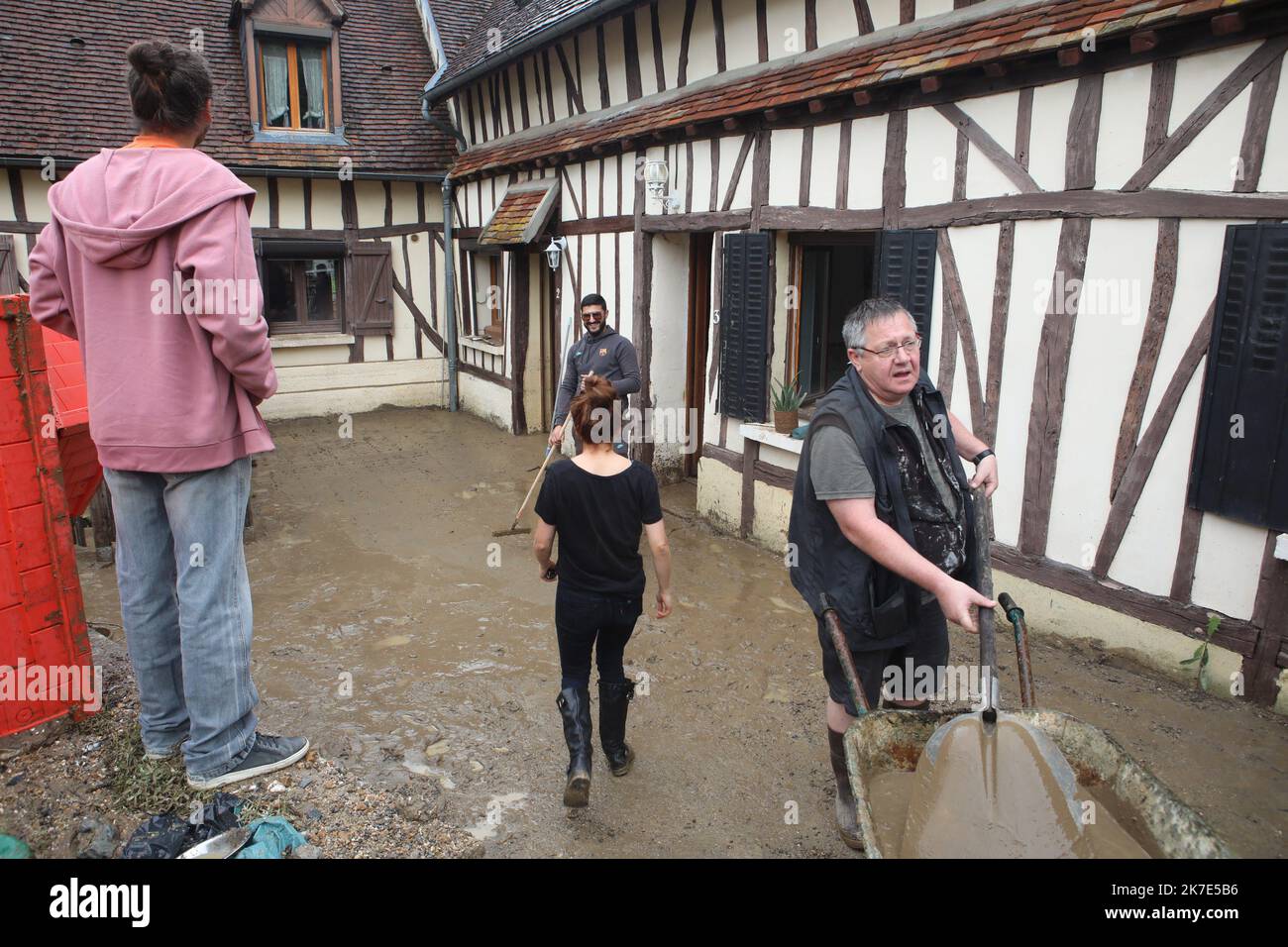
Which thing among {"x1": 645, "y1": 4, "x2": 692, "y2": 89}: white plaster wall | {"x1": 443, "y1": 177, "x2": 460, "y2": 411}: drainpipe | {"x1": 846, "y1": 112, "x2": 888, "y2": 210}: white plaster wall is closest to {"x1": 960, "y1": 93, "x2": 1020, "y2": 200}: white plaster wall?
{"x1": 846, "y1": 112, "x2": 888, "y2": 210}: white plaster wall

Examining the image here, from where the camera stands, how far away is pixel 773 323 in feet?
22.8

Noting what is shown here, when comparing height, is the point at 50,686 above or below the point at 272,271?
below

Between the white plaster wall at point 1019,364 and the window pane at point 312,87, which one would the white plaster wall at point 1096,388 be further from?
the window pane at point 312,87

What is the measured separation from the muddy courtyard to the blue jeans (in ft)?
3.29

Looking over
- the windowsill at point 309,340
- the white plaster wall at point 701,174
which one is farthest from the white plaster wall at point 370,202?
A: the white plaster wall at point 701,174

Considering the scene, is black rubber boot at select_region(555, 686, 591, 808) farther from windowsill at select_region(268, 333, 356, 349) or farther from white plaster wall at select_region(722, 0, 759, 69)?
windowsill at select_region(268, 333, 356, 349)

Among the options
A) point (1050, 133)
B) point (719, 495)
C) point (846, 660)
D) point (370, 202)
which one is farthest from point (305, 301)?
point (846, 660)

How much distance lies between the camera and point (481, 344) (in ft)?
41.0

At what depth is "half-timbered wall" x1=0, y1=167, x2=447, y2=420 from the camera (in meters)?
12.4

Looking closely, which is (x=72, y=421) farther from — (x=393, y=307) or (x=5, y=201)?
(x=393, y=307)

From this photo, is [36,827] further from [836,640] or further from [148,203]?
[836,640]

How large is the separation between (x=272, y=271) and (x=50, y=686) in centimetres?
1050

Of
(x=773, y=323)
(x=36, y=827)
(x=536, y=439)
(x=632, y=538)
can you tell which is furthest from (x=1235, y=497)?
(x=536, y=439)
